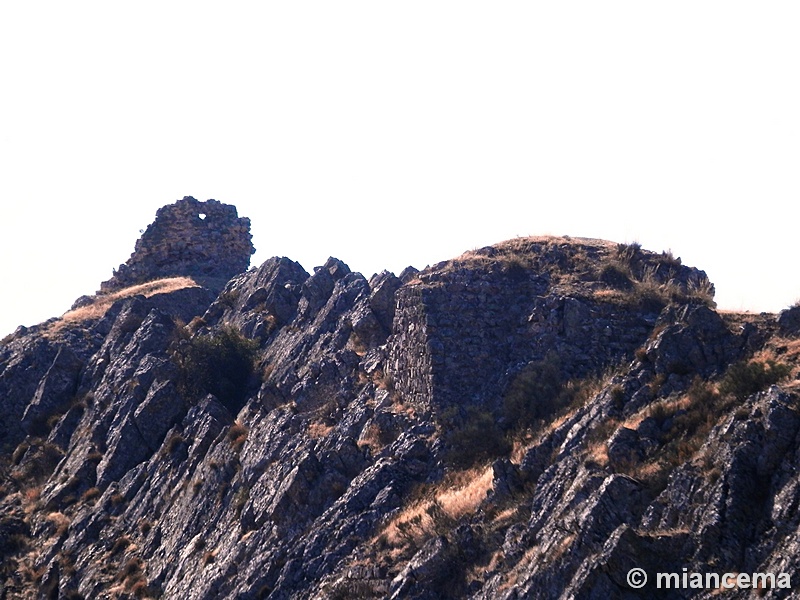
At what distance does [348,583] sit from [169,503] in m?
14.9

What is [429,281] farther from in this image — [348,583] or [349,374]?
[348,583]

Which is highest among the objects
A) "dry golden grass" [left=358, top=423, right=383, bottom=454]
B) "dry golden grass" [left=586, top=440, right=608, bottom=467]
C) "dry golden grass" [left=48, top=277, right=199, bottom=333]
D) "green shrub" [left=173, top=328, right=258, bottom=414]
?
"dry golden grass" [left=48, top=277, right=199, bottom=333]

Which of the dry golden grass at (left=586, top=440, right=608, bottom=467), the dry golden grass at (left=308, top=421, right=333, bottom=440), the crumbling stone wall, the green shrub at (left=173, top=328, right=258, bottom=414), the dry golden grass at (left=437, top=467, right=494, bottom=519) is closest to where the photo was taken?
the dry golden grass at (left=586, top=440, right=608, bottom=467)

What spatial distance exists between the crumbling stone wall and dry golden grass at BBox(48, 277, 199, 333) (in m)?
2.95

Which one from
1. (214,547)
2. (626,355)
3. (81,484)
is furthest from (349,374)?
(81,484)

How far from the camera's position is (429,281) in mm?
42594

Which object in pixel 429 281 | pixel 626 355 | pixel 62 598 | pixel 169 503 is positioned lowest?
pixel 62 598

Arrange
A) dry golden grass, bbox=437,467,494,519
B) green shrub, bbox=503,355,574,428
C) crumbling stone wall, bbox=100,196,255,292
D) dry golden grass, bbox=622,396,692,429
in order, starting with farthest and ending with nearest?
crumbling stone wall, bbox=100,196,255,292, green shrub, bbox=503,355,574,428, dry golden grass, bbox=437,467,494,519, dry golden grass, bbox=622,396,692,429

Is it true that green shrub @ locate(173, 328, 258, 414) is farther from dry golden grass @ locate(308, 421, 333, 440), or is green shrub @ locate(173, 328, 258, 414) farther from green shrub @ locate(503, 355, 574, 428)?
green shrub @ locate(503, 355, 574, 428)

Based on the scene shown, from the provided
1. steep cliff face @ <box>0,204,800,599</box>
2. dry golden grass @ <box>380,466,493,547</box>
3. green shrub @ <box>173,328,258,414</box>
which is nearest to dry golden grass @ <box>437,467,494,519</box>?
dry golden grass @ <box>380,466,493,547</box>

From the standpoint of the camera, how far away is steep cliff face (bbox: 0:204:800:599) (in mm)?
25469

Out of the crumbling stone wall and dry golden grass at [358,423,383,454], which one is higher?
the crumbling stone wall

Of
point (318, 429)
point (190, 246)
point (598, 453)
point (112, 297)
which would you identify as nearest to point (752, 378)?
point (598, 453)

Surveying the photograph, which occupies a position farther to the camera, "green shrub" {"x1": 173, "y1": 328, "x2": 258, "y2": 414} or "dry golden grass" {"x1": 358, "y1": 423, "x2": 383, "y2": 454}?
"green shrub" {"x1": 173, "y1": 328, "x2": 258, "y2": 414}
